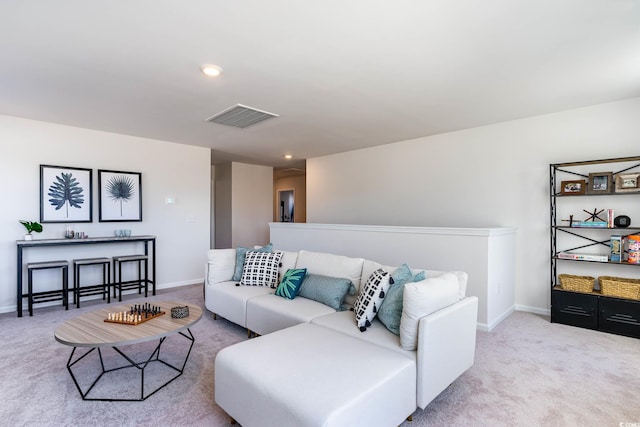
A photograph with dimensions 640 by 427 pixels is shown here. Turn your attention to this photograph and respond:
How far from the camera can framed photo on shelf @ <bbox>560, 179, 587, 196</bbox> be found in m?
3.63

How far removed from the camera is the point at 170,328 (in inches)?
89.7

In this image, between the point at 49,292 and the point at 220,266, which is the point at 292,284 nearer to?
the point at 220,266

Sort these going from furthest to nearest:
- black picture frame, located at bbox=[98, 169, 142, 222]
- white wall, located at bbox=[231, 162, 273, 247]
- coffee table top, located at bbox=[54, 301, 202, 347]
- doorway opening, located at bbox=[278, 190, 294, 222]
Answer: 1. doorway opening, located at bbox=[278, 190, 294, 222]
2. white wall, located at bbox=[231, 162, 273, 247]
3. black picture frame, located at bbox=[98, 169, 142, 222]
4. coffee table top, located at bbox=[54, 301, 202, 347]

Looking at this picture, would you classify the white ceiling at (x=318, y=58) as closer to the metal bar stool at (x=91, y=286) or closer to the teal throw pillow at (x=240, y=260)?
the teal throw pillow at (x=240, y=260)

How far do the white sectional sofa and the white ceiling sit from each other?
1667 millimetres

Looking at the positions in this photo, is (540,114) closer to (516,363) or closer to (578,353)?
(578,353)

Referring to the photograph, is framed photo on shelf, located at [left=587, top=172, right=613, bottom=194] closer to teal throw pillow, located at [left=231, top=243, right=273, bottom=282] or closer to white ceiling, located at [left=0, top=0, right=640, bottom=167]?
white ceiling, located at [left=0, top=0, right=640, bottom=167]

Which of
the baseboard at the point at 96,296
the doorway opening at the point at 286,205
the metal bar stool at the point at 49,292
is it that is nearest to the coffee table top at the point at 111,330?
the metal bar stool at the point at 49,292

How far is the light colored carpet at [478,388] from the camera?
195cm

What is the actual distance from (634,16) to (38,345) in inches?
205

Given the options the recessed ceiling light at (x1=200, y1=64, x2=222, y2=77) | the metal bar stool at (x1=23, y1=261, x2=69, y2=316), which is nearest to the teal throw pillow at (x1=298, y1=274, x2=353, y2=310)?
the recessed ceiling light at (x1=200, y1=64, x2=222, y2=77)

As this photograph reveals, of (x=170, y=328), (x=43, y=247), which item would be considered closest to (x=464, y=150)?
(x=170, y=328)

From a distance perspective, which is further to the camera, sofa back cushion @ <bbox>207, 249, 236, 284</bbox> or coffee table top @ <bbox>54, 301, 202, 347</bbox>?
sofa back cushion @ <bbox>207, 249, 236, 284</bbox>

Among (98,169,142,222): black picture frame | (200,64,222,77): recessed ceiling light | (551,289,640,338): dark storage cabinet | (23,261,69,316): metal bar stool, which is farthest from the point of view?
(98,169,142,222): black picture frame
